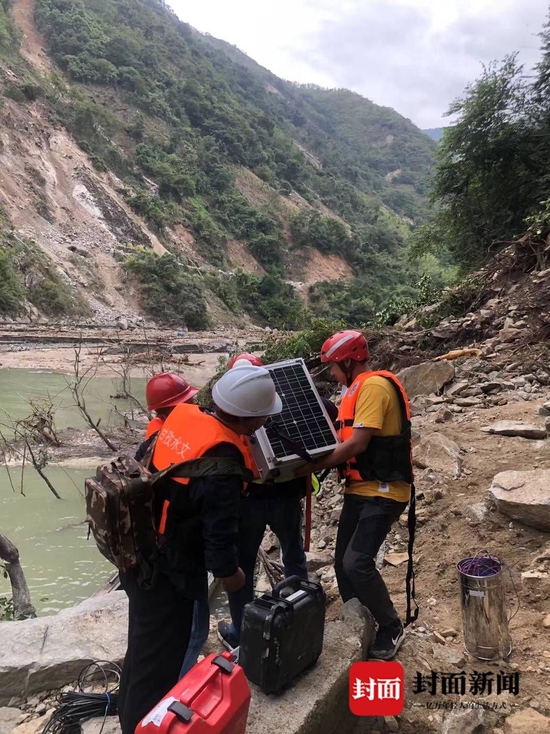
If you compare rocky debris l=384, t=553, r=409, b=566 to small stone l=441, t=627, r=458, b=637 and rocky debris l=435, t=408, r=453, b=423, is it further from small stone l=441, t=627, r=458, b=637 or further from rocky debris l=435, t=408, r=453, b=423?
rocky debris l=435, t=408, r=453, b=423

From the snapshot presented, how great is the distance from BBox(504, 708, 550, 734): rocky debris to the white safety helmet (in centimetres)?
144

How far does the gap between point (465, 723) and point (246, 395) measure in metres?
1.40

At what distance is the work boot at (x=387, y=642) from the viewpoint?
2.33 meters

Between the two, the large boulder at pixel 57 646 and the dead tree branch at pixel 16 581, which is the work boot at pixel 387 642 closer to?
the large boulder at pixel 57 646

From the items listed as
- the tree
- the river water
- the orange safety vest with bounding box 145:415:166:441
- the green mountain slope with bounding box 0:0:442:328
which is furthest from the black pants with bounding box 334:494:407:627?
the green mountain slope with bounding box 0:0:442:328

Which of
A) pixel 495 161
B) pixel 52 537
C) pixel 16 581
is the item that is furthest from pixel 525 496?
pixel 495 161

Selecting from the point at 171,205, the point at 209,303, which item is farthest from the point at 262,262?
the point at 209,303

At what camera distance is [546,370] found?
19.4 feet

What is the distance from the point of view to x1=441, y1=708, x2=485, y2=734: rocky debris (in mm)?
1867

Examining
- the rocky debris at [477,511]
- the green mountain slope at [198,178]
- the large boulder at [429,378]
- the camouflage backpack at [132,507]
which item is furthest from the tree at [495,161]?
the green mountain slope at [198,178]

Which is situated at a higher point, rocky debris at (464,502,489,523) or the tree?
the tree

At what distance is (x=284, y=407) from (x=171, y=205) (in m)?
44.2

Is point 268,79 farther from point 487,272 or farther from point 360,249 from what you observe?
point 487,272

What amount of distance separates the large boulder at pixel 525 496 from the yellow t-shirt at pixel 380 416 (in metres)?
1.18
